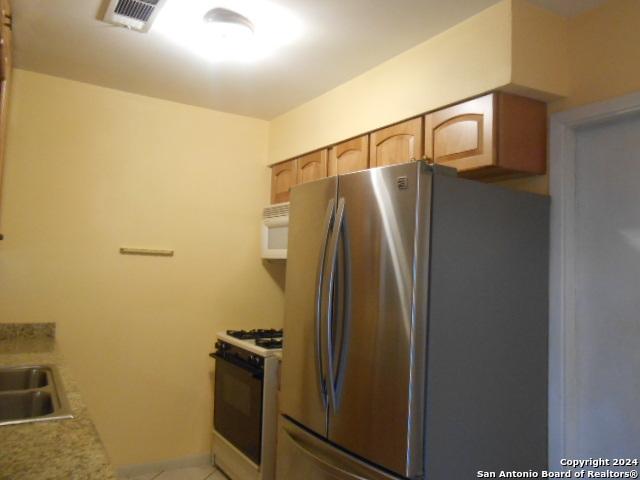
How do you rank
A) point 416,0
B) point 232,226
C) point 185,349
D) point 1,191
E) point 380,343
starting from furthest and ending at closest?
point 232,226, point 185,349, point 1,191, point 416,0, point 380,343

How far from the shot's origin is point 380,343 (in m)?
1.71

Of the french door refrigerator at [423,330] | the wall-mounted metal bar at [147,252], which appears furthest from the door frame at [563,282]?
the wall-mounted metal bar at [147,252]

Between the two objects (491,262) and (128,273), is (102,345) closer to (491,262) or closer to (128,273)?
(128,273)

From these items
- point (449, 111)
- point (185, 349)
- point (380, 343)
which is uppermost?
point (449, 111)

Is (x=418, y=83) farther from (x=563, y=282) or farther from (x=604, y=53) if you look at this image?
(x=563, y=282)

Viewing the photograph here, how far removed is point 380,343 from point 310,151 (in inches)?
64.9

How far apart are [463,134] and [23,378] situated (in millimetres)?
2044

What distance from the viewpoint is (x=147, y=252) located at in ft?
10.0

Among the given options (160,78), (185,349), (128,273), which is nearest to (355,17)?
(160,78)

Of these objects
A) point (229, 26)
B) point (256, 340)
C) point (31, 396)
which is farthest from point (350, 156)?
point (31, 396)

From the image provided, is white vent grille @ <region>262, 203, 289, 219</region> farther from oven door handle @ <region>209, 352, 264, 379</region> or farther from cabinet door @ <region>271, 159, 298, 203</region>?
oven door handle @ <region>209, 352, 264, 379</region>

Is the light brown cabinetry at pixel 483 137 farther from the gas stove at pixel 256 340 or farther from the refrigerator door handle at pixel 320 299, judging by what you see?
the gas stove at pixel 256 340

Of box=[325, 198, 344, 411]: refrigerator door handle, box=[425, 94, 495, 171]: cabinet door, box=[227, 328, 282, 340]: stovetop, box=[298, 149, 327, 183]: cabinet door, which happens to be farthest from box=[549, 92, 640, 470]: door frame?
box=[227, 328, 282, 340]: stovetop

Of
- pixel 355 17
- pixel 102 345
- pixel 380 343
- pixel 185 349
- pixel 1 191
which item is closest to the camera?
pixel 380 343
